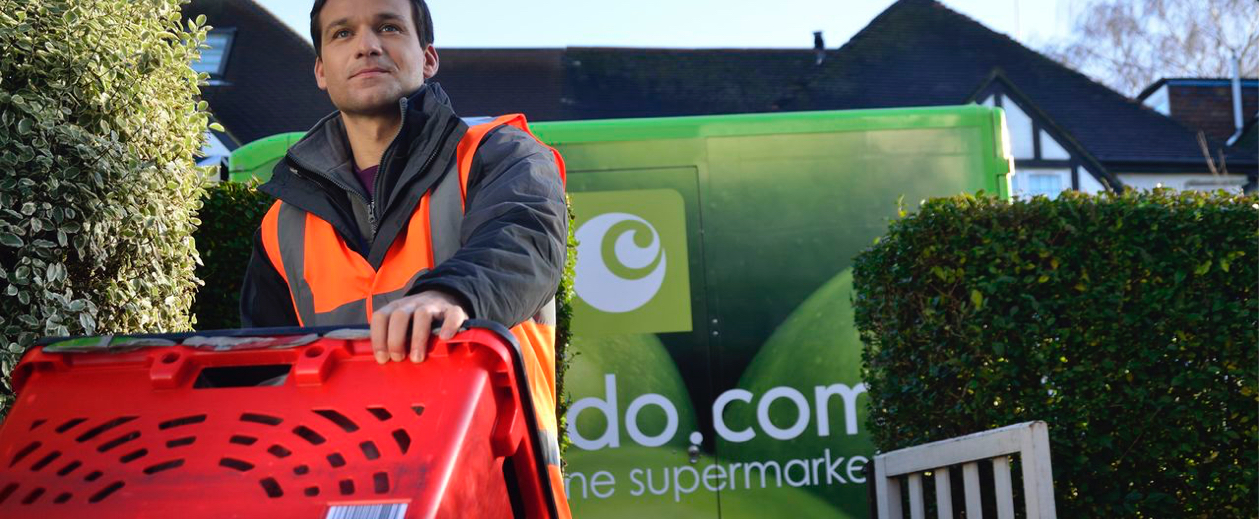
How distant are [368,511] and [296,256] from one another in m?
1.11

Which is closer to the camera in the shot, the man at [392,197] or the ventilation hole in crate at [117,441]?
the ventilation hole in crate at [117,441]

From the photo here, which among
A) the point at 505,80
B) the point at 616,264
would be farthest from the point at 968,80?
the point at 616,264

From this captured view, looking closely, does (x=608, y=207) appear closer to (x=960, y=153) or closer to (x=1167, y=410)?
(x=960, y=153)

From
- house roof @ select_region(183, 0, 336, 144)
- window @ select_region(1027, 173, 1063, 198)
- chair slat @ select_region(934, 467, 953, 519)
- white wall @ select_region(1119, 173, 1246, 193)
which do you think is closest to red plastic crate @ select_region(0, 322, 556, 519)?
chair slat @ select_region(934, 467, 953, 519)

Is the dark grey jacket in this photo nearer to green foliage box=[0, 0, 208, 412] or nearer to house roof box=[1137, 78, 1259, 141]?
green foliage box=[0, 0, 208, 412]

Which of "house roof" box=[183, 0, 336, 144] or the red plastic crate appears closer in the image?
the red plastic crate

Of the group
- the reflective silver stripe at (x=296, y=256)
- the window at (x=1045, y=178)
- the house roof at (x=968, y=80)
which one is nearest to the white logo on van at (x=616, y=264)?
the reflective silver stripe at (x=296, y=256)

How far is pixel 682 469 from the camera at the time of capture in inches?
273

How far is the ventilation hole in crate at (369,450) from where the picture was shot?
5.83 feet

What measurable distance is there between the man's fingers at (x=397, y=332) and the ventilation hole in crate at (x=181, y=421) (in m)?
0.29

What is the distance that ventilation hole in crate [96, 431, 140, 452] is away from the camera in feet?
6.03

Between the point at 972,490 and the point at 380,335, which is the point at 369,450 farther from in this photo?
the point at 972,490

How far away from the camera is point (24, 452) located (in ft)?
6.13

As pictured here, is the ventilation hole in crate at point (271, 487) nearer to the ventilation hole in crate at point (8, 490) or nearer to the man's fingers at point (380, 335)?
the man's fingers at point (380, 335)
